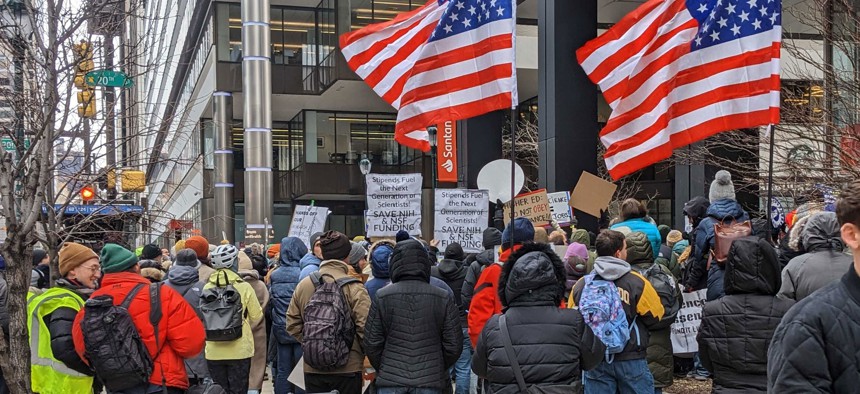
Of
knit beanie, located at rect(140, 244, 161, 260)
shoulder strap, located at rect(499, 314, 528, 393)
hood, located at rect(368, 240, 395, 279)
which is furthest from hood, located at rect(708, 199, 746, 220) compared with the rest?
knit beanie, located at rect(140, 244, 161, 260)

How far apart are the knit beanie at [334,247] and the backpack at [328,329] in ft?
1.32

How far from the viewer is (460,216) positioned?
1219cm

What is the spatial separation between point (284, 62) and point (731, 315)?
1398 inches

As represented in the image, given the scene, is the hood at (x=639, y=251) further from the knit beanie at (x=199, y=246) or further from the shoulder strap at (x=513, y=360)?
the knit beanie at (x=199, y=246)

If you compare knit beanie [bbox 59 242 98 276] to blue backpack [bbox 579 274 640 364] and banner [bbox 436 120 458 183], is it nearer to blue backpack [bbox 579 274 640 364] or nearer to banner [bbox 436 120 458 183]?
blue backpack [bbox 579 274 640 364]

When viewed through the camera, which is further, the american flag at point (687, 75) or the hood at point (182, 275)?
the hood at point (182, 275)

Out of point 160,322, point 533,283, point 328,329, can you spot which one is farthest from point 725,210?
point 160,322

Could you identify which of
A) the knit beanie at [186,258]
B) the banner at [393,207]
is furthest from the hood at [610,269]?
the banner at [393,207]

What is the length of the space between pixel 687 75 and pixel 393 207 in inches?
190

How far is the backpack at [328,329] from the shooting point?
7.50 m

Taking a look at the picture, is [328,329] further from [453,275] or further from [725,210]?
[725,210]

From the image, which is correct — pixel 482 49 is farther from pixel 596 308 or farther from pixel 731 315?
pixel 731 315

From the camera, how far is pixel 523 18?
31594 mm

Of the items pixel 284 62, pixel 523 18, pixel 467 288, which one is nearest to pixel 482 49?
pixel 467 288
